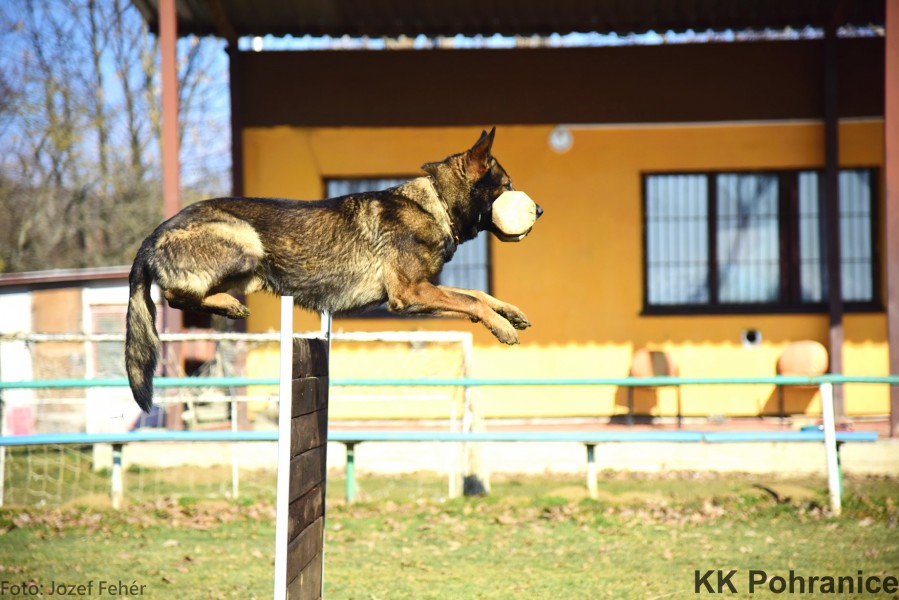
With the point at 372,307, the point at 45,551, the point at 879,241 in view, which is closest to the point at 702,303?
the point at 879,241

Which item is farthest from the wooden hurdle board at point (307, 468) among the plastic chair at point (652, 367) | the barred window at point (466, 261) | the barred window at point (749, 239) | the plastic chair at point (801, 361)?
the barred window at point (749, 239)

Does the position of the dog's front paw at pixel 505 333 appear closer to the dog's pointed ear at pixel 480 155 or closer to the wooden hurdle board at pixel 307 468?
the dog's pointed ear at pixel 480 155

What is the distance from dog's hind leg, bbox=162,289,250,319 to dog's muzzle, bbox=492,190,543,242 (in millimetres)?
989

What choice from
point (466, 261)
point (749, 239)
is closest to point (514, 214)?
point (466, 261)

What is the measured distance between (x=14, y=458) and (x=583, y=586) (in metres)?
7.88

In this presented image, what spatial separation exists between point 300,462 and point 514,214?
1435 mm

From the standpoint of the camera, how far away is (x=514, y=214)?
3.56 metres

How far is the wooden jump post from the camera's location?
369 cm

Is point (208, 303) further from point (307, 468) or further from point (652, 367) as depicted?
point (652, 367)

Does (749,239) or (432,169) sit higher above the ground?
(749,239)

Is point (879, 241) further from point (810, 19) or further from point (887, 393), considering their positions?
point (810, 19)

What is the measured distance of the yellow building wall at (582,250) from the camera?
1248 cm

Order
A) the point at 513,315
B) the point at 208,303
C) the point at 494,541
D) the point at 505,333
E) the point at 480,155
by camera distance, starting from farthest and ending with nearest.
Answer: the point at 494,541 → the point at 513,315 → the point at 480,155 → the point at 505,333 → the point at 208,303

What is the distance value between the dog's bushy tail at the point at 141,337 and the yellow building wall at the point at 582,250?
353 inches
